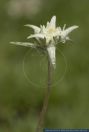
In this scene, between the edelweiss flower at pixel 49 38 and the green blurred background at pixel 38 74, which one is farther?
the green blurred background at pixel 38 74

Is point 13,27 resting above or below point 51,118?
above

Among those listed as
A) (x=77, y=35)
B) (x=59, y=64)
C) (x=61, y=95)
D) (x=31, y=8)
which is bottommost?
(x=61, y=95)

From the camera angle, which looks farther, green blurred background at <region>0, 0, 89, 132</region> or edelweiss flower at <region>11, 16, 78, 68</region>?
green blurred background at <region>0, 0, 89, 132</region>

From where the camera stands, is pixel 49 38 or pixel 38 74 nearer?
pixel 49 38

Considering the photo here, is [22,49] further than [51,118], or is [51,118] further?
[22,49]

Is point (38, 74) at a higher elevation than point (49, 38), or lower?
higher

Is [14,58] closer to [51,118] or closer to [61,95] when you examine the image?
[61,95]

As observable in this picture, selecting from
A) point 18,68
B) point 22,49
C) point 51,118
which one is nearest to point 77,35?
point 22,49

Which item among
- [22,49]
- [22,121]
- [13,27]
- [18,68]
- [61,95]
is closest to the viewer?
[22,121]
